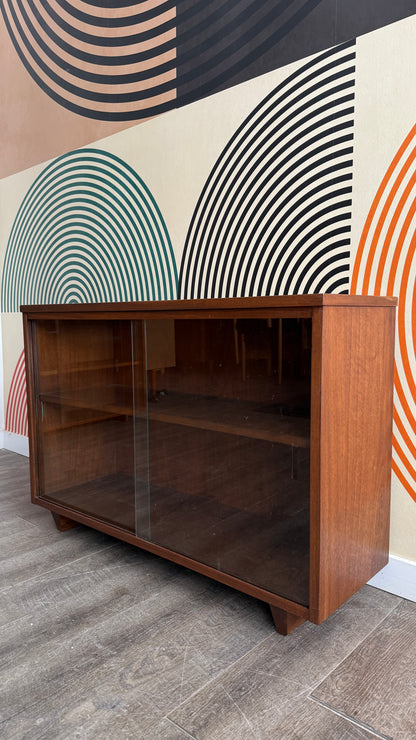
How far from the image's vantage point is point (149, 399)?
1643 millimetres

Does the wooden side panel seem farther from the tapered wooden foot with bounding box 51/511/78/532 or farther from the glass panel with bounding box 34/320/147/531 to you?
the tapered wooden foot with bounding box 51/511/78/532

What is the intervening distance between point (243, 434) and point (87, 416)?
0.71 m

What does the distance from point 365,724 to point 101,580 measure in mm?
872

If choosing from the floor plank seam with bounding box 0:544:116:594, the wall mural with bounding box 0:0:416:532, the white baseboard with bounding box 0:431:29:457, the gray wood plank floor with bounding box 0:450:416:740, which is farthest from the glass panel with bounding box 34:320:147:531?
the white baseboard with bounding box 0:431:29:457

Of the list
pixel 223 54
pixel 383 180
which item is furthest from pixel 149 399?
pixel 223 54

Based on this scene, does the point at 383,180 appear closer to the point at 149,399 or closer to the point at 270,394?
the point at 270,394

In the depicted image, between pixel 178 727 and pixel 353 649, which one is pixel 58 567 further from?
pixel 353 649

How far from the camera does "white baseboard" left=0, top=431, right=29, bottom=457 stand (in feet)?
10.3

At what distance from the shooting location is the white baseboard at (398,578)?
1.53 meters

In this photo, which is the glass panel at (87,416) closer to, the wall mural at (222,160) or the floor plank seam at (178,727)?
the wall mural at (222,160)

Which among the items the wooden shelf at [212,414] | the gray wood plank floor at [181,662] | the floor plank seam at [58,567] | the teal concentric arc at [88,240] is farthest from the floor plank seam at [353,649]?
the teal concentric arc at [88,240]

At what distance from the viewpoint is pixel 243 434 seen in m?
1.44

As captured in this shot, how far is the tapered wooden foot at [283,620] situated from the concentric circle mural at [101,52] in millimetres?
1920

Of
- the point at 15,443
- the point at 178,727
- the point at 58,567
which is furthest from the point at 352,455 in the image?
the point at 15,443
